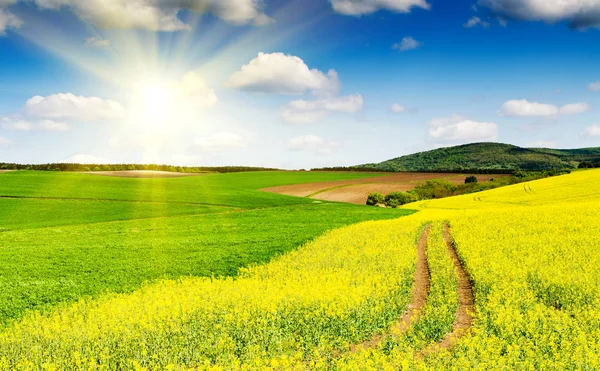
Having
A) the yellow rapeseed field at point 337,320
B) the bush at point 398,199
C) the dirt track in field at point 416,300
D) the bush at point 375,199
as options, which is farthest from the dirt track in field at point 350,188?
the yellow rapeseed field at point 337,320

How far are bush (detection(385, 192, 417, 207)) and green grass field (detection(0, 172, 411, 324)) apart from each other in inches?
603

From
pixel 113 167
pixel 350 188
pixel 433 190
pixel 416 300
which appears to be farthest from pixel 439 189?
pixel 113 167

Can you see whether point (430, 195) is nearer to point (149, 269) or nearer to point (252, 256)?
point (252, 256)

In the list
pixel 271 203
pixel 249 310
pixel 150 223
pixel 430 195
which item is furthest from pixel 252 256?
pixel 430 195

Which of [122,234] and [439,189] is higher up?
[439,189]

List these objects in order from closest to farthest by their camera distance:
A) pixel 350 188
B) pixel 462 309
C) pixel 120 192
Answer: pixel 462 309, pixel 120 192, pixel 350 188

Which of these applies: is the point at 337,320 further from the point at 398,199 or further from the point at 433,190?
the point at 433,190

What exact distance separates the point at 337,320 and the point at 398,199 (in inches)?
2404

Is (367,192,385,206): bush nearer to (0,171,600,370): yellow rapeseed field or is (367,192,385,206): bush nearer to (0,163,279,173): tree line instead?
(0,171,600,370): yellow rapeseed field

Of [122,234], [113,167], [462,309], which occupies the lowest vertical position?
[122,234]

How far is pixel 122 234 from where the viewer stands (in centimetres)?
3466

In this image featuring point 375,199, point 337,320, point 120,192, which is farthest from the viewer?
point 375,199

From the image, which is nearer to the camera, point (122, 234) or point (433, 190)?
point (122, 234)

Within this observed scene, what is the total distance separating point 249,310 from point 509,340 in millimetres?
7137
